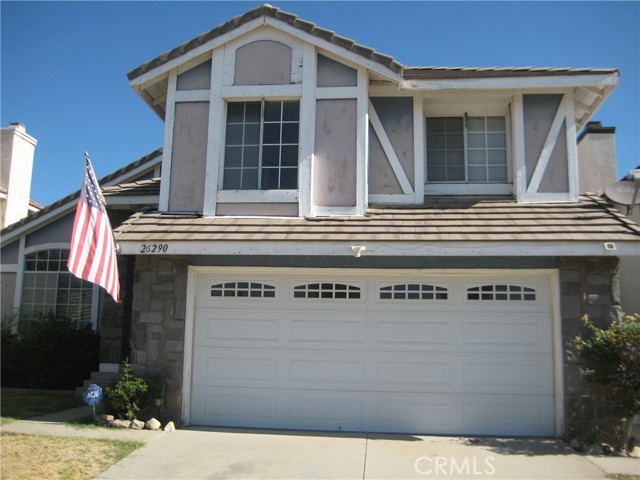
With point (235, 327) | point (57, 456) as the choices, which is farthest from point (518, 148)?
point (57, 456)

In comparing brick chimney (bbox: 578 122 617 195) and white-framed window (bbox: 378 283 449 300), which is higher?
brick chimney (bbox: 578 122 617 195)

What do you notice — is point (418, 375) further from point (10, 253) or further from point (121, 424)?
point (10, 253)

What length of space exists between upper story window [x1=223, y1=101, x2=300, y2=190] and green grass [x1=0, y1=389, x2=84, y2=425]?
15.2 feet

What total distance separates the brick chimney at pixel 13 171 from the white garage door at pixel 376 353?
366 inches

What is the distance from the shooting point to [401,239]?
7609 millimetres

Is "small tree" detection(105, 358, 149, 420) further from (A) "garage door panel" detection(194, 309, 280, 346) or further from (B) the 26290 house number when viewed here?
(B) the 26290 house number

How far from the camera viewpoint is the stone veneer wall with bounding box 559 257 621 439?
7.55 m

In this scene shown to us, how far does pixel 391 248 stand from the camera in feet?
25.0

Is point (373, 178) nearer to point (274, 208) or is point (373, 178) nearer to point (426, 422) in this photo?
point (274, 208)

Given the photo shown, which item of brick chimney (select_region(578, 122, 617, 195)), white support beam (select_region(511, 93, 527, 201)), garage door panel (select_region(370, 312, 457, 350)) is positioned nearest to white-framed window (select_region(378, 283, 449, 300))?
garage door panel (select_region(370, 312, 457, 350))

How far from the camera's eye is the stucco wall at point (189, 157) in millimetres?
9023

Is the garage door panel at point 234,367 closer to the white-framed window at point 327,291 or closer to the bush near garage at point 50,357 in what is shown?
the white-framed window at point 327,291

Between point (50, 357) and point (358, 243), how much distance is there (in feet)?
22.9

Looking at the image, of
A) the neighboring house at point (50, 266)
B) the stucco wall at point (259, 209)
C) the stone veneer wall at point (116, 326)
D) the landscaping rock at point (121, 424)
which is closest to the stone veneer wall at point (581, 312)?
the stucco wall at point (259, 209)
